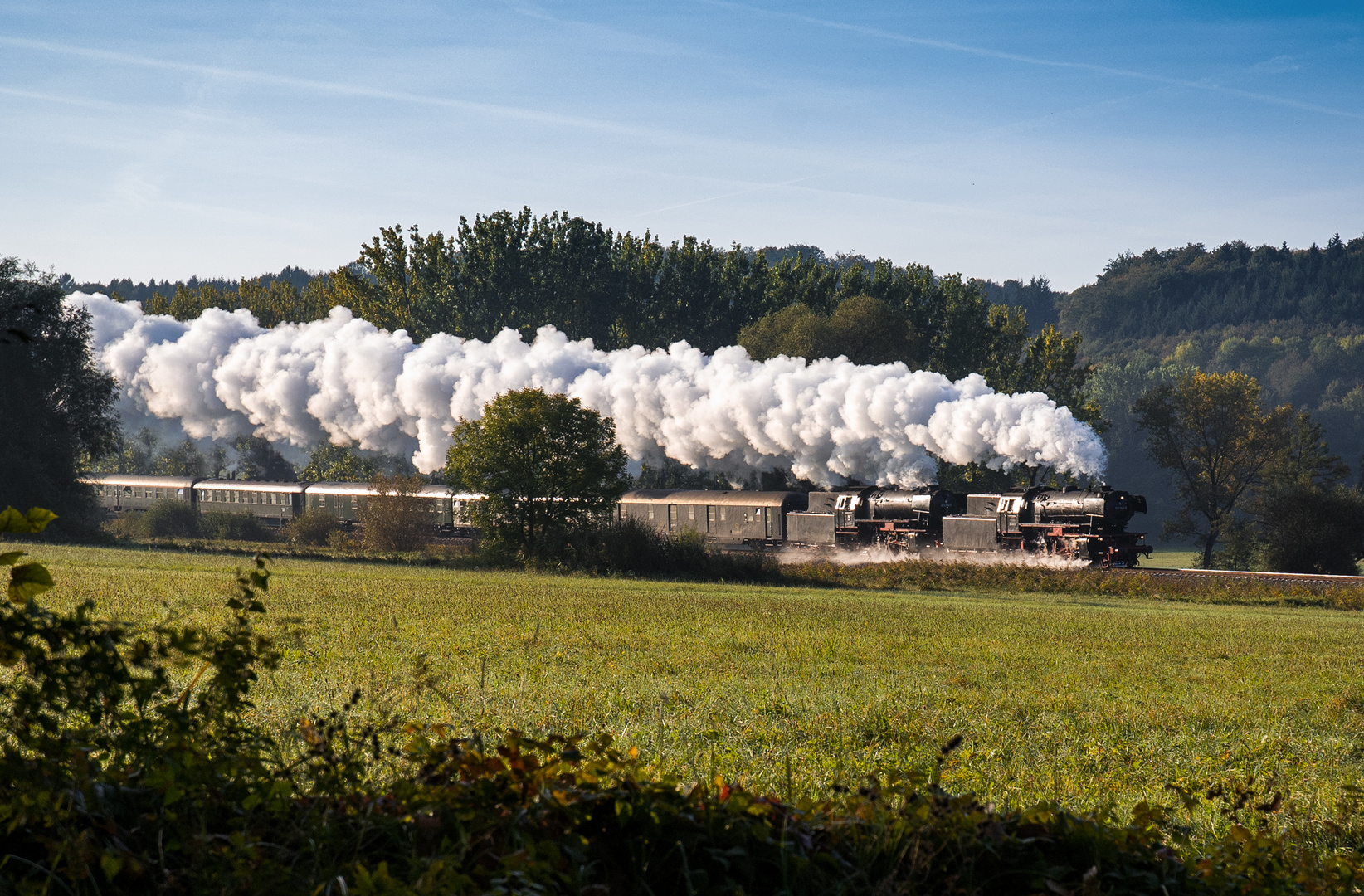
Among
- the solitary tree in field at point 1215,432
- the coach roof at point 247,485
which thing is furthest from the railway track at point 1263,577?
the coach roof at point 247,485

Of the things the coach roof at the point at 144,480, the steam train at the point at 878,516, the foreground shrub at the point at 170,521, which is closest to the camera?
the steam train at the point at 878,516

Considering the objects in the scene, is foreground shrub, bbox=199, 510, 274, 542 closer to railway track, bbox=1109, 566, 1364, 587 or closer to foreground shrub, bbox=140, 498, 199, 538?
foreground shrub, bbox=140, 498, 199, 538

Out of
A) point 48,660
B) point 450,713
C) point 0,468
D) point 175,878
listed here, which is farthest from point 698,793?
point 0,468

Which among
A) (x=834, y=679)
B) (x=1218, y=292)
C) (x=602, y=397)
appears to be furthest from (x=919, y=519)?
(x=1218, y=292)

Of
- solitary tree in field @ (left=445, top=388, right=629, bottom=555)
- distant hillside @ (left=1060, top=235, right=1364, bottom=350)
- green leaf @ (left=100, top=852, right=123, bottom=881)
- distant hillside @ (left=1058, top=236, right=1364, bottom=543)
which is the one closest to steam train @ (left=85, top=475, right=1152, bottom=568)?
solitary tree in field @ (left=445, top=388, right=629, bottom=555)

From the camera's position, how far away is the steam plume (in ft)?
164

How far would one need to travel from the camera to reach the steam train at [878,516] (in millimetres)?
43781

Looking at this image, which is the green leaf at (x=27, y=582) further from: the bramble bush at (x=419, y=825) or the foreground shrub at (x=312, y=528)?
the foreground shrub at (x=312, y=528)

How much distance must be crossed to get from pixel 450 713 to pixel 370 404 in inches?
2194


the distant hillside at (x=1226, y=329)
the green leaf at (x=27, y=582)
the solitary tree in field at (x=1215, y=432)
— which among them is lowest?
the green leaf at (x=27, y=582)

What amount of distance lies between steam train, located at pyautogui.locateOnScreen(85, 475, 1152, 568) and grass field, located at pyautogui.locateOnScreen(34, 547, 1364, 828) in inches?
587

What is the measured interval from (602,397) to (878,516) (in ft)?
58.5

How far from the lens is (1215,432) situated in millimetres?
73750

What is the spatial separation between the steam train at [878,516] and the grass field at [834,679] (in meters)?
14.9
